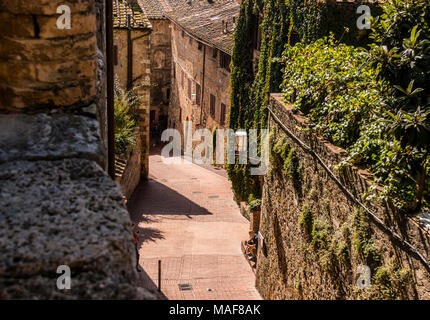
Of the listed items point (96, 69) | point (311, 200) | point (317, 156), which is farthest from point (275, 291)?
point (96, 69)

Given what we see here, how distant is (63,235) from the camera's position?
6.01ft

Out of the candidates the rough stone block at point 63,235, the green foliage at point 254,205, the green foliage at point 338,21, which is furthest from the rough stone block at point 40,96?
the green foliage at point 254,205

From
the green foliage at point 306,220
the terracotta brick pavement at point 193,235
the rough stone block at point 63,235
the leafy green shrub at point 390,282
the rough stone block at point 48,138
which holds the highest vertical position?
the rough stone block at point 48,138

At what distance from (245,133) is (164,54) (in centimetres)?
2114

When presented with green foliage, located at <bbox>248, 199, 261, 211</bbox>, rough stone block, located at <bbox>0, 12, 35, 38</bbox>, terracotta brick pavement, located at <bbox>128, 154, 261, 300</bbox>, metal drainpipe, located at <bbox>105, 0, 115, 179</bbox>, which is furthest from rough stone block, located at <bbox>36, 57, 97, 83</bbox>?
green foliage, located at <bbox>248, 199, 261, 211</bbox>

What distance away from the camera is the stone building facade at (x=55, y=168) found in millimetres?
1703

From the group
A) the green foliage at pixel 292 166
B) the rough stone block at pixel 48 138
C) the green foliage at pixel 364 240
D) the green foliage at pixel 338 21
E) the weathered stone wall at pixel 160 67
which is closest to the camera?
the rough stone block at pixel 48 138

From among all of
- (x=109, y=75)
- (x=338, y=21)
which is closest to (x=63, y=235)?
(x=109, y=75)

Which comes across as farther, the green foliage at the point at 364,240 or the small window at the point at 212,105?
the small window at the point at 212,105

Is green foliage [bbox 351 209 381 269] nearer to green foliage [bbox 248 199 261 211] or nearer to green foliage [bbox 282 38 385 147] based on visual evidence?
green foliage [bbox 282 38 385 147]

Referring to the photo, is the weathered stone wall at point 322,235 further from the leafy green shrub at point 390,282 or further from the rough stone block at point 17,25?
the rough stone block at point 17,25

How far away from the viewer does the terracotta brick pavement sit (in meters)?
12.3

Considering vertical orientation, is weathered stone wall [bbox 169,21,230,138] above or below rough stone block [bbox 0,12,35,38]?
below

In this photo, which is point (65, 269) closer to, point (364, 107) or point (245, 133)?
point (364, 107)
